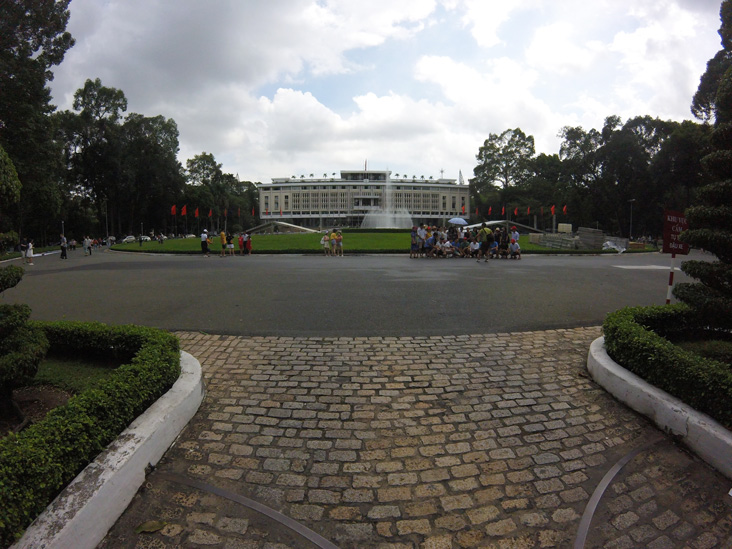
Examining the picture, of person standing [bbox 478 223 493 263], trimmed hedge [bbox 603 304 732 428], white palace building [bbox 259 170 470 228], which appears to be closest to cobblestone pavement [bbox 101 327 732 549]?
trimmed hedge [bbox 603 304 732 428]

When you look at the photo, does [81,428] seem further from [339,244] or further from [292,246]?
[292,246]

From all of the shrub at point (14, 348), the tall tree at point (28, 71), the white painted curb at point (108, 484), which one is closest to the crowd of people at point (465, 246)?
the white painted curb at point (108, 484)

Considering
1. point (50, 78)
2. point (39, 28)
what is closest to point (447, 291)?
point (39, 28)

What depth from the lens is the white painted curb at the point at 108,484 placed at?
2.26 metres

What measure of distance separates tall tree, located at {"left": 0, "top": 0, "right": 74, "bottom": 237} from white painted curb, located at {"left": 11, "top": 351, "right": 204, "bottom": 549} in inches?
1019

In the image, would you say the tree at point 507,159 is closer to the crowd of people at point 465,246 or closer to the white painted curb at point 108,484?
the crowd of people at point 465,246

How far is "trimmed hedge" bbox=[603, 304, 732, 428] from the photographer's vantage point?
128 inches

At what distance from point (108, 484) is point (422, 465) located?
2110 mm

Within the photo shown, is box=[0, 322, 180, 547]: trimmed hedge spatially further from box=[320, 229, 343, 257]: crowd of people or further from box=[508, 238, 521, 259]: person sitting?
box=[508, 238, 521, 259]: person sitting

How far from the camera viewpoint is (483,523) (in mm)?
2646

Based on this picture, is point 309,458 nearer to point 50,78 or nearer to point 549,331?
point 549,331

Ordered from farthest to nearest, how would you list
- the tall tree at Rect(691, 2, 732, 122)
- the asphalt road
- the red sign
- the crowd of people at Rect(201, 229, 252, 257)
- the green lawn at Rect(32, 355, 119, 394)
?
1. the tall tree at Rect(691, 2, 732, 122)
2. the crowd of people at Rect(201, 229, 252, 257)
3. the red sign
4. the asphalt road
5. the green lawn at Rect(32, 355, 119, 394)

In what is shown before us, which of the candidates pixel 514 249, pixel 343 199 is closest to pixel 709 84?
pixel 514 249

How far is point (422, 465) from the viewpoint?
3.22 m
